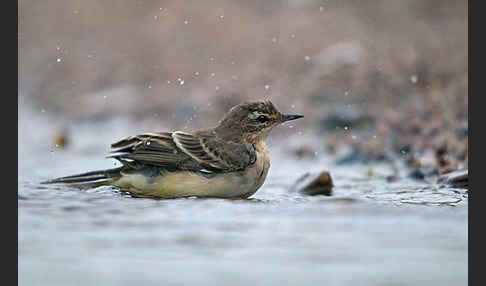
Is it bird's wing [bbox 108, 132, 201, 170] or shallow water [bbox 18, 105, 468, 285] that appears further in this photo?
bird's wing [bbox 108, 132, 201, 170]

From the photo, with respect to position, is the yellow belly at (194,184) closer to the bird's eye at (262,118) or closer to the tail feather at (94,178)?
the tail feather at (94,178)

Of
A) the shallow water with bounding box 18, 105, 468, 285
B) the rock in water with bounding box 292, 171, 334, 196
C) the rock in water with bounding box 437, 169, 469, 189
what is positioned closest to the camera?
the shallow water with bounding box 18, 105, 468, 285

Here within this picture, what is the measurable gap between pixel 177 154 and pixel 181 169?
16 centimetres

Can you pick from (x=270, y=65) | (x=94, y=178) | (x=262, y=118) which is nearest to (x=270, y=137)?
(x=270, y=65)

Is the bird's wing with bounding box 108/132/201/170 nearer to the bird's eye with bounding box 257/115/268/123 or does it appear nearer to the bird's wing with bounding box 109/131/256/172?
the bird's wing with bounding box 109/131/256/172

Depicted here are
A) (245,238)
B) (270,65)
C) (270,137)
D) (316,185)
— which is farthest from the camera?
(270,65)

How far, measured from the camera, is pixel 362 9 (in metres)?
13.1

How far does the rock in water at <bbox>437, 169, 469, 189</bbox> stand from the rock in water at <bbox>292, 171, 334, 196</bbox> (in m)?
1.16

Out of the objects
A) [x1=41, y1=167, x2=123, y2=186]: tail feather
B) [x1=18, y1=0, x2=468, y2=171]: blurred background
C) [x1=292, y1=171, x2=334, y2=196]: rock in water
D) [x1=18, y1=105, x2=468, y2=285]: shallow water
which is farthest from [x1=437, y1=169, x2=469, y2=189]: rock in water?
[x1=41, y1=167, x2=123, y2=186]: tail feather

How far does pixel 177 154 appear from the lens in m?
6.71

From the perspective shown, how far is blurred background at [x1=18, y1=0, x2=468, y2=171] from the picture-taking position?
1014 centimetres

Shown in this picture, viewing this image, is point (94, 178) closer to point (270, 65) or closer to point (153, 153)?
point (153, 153)

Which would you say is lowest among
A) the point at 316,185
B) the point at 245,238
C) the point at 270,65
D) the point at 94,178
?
the point at 245,238

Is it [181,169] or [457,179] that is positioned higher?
[181,169]
